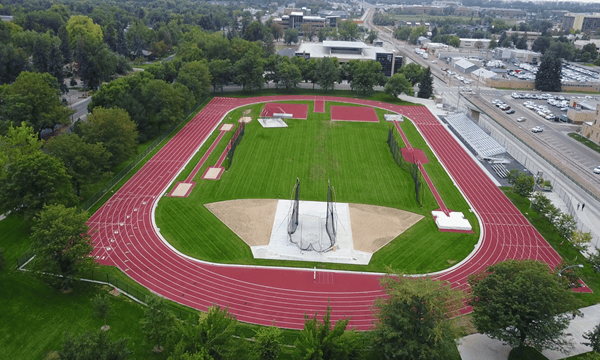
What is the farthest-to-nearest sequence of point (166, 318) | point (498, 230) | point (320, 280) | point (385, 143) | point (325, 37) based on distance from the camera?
point (325, 37) < point (385, 143) < point (498, 230) < point (320, 280) < point (166, 318)

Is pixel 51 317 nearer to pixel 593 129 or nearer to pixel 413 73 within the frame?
pixel 593 129

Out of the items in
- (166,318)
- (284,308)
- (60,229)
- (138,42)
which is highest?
(138,42)

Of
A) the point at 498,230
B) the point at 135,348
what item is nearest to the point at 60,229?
the point at 135,348

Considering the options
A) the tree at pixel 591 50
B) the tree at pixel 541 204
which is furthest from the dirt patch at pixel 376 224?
the tree at pixel 591 50

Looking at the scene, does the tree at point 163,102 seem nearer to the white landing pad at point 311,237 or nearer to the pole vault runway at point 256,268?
the pole vault runway at point 256,268

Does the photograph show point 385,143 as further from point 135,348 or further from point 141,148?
point 135,348

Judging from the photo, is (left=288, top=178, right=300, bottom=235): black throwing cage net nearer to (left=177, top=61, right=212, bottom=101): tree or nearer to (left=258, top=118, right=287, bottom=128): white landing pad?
(left=258, top=118, right=287, bottom=128): white landing pad
